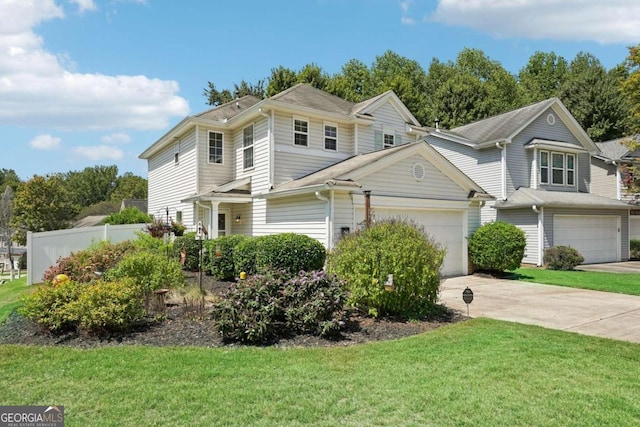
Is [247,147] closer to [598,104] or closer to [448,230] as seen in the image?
[448,230]

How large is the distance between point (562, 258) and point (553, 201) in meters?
2.57

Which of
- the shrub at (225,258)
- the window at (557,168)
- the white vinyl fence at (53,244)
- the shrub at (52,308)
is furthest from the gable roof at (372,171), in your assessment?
the window at (557,168)

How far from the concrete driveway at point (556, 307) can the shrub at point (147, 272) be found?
6130mm

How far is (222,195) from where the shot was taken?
48.9ft

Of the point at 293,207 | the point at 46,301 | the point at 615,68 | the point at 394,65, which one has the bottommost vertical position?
the point at 46,301

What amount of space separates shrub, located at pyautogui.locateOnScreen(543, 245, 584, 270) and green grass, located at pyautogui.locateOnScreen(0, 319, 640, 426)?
12027 millimetres

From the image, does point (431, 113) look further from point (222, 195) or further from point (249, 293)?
point (249, 293)

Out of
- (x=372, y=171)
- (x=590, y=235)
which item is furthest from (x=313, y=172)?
Result: (x=590, y=235)

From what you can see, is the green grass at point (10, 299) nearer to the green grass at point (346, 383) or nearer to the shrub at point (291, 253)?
the green grass at point (346, 383)

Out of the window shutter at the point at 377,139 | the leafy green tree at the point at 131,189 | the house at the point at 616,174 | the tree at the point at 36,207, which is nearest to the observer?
the window shutter at the point at 377,139

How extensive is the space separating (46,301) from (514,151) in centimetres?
1925

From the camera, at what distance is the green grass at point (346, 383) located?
360cm

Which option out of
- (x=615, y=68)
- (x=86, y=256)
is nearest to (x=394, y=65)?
(x=615, y=68)

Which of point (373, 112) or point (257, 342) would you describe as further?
point (373, 112)
